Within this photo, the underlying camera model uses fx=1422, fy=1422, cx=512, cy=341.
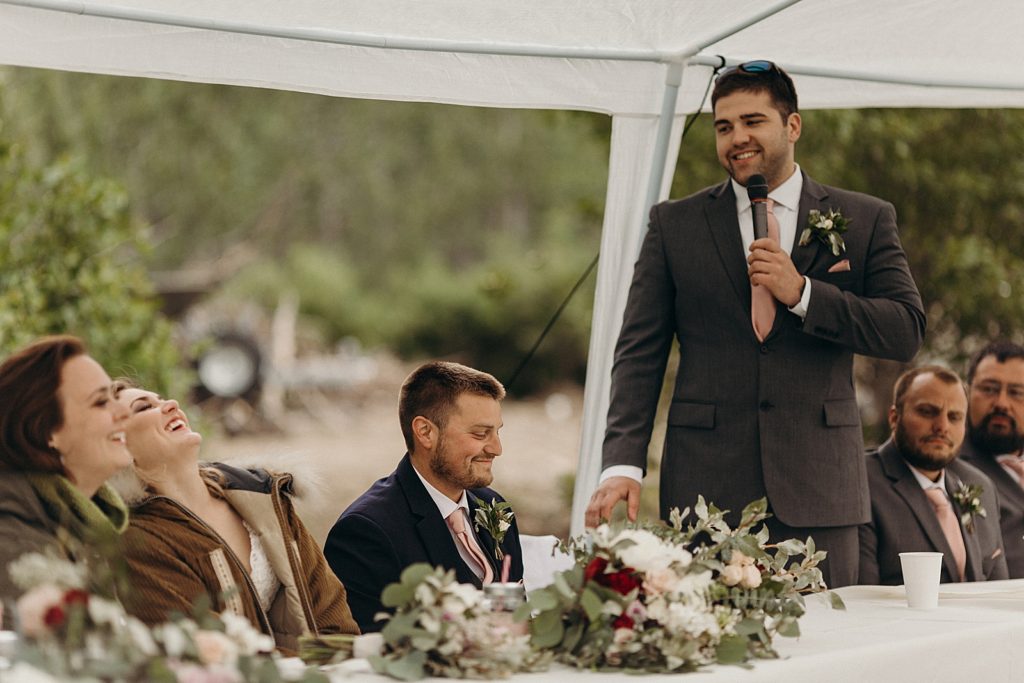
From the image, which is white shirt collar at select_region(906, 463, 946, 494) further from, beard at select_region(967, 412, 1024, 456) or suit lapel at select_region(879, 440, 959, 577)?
Answer: beard at select_region(967, 412, 1024, 456)

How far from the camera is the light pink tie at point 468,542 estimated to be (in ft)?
10.8

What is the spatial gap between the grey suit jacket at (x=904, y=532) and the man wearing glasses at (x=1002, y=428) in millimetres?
267

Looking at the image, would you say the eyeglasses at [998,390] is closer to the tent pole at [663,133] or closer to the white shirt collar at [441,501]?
the tent pole at [663,133]

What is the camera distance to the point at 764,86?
3.52 meters

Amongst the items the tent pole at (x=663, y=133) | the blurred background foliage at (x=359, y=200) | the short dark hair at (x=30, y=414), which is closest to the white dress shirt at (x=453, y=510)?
the short dark hair at (x=30, y=414)

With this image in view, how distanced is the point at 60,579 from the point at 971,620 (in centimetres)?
189

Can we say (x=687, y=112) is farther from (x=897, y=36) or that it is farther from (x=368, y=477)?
(x=368, y=477)

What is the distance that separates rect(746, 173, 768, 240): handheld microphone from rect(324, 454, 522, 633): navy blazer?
992 millimetres

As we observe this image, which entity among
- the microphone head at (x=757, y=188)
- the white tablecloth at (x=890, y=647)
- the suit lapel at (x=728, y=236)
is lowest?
the white tablecloth at (x=890, y=647)

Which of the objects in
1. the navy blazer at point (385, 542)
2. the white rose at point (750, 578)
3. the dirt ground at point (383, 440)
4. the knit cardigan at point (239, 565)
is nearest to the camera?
the white rose at point (750, 578)

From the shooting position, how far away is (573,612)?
218 centimetres

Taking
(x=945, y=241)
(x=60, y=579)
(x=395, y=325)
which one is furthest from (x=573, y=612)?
(x=395, y=325)

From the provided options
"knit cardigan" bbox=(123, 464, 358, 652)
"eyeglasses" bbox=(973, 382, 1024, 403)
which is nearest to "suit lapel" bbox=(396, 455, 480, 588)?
"knit cardigan" bbox=(123, 464, 358, 652)

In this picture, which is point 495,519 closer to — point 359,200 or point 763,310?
point 763,310
